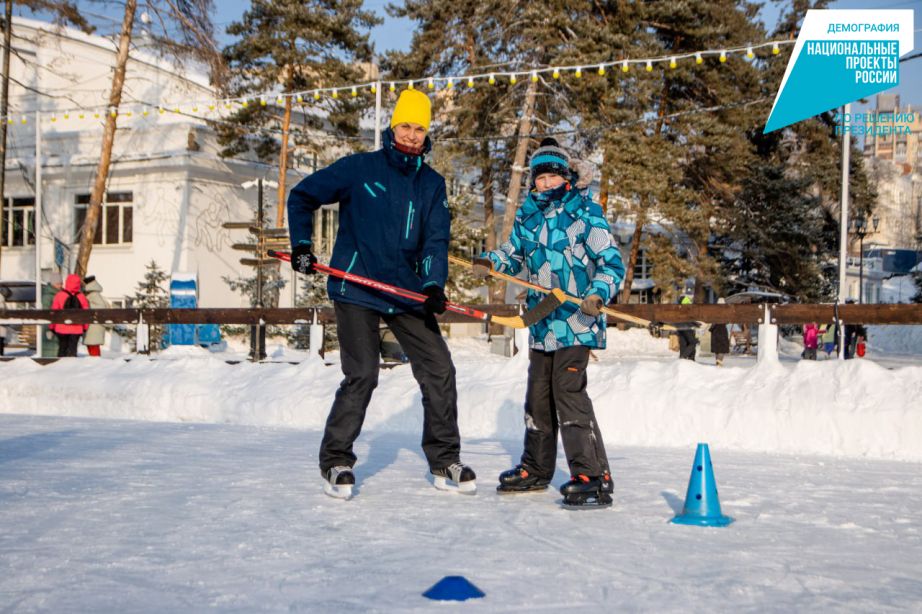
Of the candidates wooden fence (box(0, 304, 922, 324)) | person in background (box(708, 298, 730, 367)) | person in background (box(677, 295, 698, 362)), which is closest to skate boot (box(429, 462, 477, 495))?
wooden fence (box(0, 304, 922, 324))

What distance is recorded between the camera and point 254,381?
10219 millimetres

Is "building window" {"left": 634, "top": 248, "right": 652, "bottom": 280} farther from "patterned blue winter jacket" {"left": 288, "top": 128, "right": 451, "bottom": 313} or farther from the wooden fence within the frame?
"patterned blue winter jacket" {"left": 288, "top": 128, "right": 451, "bottom": 313}

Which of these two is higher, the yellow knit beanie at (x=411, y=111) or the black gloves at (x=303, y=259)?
the yellow knit beanie at (x=411, y=111)

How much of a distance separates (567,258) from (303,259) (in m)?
1.26

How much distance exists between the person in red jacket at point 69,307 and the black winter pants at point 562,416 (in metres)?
10.6

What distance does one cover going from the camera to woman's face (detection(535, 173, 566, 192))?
Answer: 4773mm

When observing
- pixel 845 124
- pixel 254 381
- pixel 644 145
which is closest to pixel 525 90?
pixel 644 145

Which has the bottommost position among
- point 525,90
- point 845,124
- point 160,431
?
point 160,431

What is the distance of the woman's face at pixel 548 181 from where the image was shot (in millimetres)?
4773

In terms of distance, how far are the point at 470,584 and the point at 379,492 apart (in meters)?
1.90

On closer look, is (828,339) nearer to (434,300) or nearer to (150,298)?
(150,298)

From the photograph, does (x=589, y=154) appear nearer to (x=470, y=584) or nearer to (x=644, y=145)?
(x=644, y=145)

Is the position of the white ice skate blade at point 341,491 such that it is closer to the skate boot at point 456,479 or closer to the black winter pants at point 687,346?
the skate boot at point 456,479

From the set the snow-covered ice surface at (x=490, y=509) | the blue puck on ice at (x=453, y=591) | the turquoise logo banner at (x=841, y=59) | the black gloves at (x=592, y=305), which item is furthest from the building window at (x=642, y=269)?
the blue puck on ice at (x=453, y=591)
